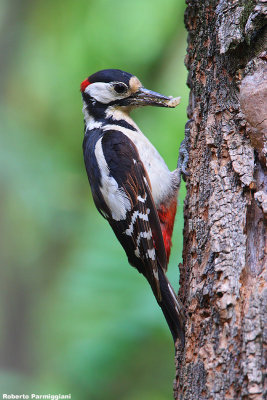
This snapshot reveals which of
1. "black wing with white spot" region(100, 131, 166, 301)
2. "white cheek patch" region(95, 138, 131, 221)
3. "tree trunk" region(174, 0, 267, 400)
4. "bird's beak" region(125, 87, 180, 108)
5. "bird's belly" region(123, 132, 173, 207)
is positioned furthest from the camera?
"bird's beak" region(125, 87, 180, 108)

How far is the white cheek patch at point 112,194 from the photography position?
284cm

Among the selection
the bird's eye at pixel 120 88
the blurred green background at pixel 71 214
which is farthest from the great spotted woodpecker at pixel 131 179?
the blurred green background at pixel 71 214

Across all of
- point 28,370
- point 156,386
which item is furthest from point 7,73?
point 156,386

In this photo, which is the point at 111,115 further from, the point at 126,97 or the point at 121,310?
the point at 121,310

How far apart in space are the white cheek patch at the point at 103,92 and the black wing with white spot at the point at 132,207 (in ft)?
1.16

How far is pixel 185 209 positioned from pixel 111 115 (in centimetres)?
110

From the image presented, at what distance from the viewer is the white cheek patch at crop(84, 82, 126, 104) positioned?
321 cm

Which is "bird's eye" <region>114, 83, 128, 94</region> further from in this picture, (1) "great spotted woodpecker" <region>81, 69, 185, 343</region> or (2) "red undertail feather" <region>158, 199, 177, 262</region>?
(2) "red undertail feather" <region>158, 199, 177, 262</region>

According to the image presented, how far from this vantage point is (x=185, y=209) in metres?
2.37

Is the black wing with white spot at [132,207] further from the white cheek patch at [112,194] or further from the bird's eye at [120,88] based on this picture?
the bird's eye at [120,88]

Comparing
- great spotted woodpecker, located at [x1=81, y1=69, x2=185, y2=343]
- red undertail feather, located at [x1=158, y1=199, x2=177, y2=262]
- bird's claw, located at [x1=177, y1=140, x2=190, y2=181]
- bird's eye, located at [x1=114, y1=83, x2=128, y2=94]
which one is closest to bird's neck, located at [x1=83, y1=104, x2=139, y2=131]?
great spotted woodpecker, located at [x1=81, y1=69, x2=185, y2=343]

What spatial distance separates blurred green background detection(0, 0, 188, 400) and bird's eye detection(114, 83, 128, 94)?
A: 28.3 inches

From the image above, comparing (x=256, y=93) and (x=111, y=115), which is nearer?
(x=256, y=93)

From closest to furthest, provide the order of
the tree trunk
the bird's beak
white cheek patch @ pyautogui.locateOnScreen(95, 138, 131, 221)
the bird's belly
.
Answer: the tree trunk, white cheek patch @ pyautogui.locateOnScreen(95, 138, 131, 221), the bird's belly, the bird's beak
